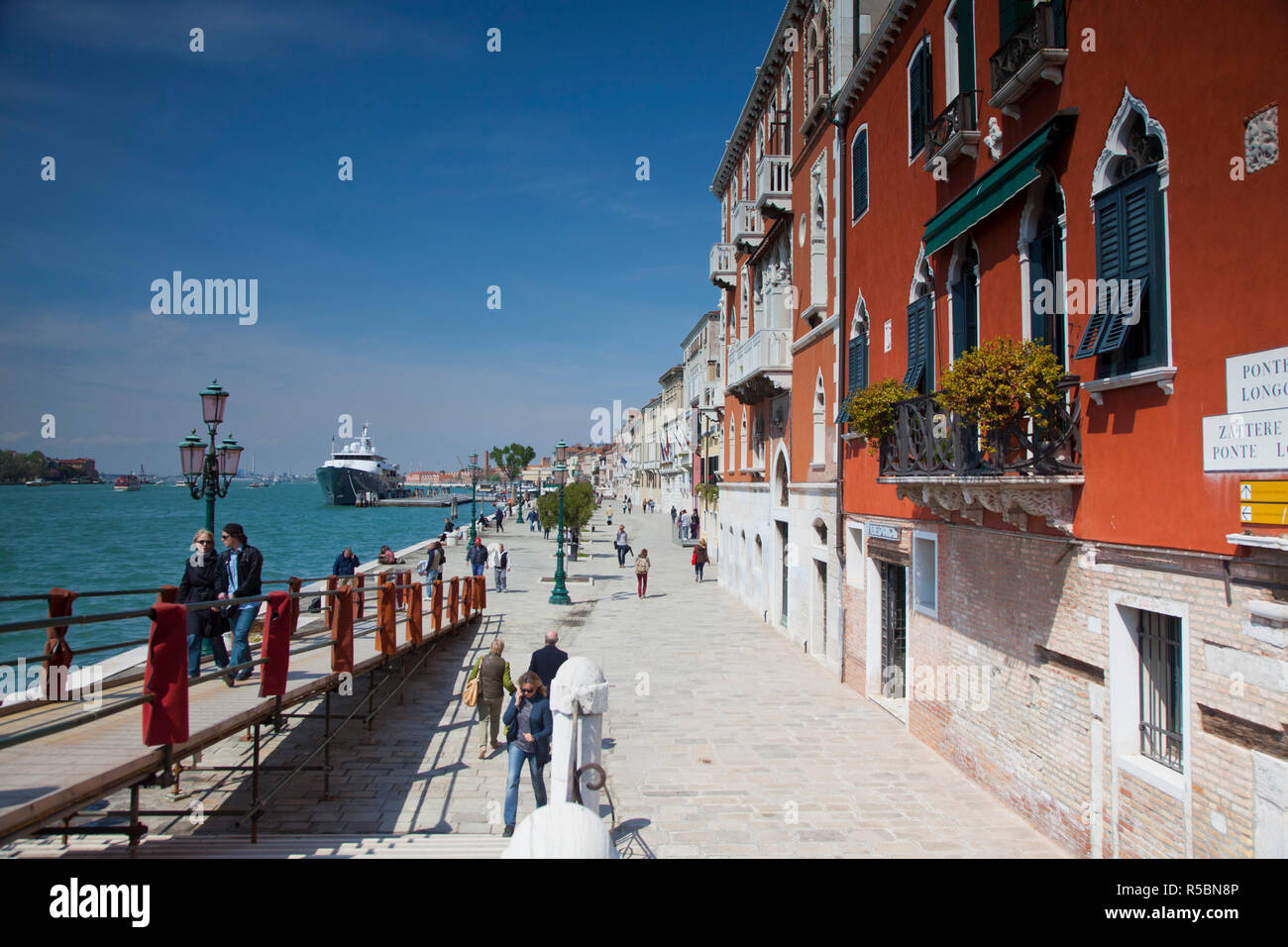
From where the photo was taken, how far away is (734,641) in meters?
18.3

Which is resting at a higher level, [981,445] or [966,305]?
[966,305]

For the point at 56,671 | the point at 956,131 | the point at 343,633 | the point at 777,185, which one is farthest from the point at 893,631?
the point at 777,185

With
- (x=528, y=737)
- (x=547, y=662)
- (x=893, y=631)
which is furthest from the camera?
(x=893, y=631)

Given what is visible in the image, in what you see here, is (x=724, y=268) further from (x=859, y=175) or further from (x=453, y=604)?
(x=453, y=604)

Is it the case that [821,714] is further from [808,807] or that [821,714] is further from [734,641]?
[734,641]

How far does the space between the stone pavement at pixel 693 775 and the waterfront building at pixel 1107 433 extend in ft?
2.78

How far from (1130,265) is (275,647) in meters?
7.88

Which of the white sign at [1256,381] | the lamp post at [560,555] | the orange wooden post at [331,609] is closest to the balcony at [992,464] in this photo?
the white sign at [1256,381]

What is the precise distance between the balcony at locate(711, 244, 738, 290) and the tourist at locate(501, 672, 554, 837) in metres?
21.1

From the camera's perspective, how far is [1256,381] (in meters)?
4.87

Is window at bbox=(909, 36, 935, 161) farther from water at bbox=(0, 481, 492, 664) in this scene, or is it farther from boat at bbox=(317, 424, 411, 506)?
boat at bbox=(317, 424, 411, 506)

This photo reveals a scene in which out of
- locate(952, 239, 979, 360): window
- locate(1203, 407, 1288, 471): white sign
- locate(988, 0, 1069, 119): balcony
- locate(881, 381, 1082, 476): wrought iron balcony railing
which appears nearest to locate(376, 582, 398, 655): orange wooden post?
locate(881, 381, 1082, 476): wrought iron balcony railing

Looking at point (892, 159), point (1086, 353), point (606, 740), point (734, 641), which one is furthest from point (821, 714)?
point (892, 159)

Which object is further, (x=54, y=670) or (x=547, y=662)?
(x=547, y=662)
